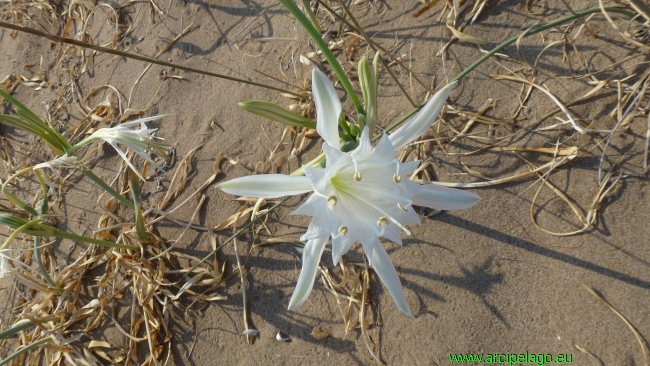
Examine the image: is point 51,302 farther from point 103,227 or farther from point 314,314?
point 314,314

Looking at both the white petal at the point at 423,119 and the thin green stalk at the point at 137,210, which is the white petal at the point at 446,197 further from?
the thin green stalk at the point at 137,210

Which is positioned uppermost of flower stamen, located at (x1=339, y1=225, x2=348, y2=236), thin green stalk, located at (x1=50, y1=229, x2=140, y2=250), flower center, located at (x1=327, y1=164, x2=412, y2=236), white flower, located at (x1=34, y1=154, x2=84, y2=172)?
flower center, located at (x1=327, y1=164, x2=412, y2=236)

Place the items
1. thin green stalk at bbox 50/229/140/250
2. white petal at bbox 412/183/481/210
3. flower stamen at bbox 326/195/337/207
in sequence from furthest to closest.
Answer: thin green stalk at bbox 50/229/140/250 → white petal at bbox 412/183/481/210 → flower stamen at bbox 326/195/337/207

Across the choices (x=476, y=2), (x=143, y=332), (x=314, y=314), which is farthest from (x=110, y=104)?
(x=476, y=2)

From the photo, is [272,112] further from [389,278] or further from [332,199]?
[389,278]

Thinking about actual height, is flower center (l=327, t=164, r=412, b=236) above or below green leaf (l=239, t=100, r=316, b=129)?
below

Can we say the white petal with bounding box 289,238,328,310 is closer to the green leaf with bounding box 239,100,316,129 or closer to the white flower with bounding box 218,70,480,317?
the white flower with bounding box 218,70,480,317

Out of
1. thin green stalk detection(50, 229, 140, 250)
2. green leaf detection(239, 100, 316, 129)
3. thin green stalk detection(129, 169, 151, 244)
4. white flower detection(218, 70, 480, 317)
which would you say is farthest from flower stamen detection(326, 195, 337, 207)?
thin green stalk detection(50, 229, 140, 250)
